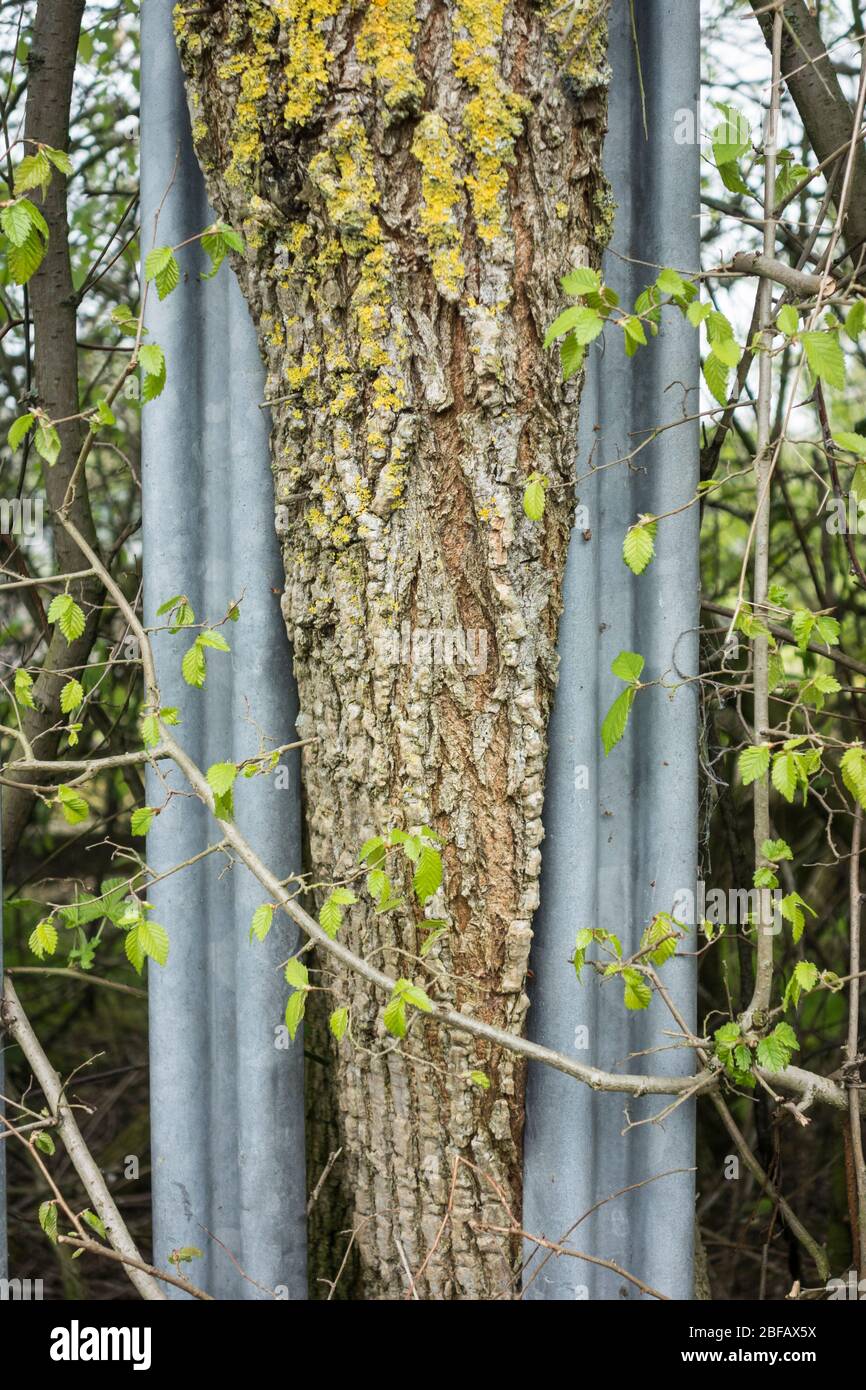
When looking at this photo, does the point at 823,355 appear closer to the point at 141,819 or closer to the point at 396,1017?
the point at 396,1017

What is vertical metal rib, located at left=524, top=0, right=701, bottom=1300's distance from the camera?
164 cm

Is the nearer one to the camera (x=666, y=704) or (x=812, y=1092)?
(x=812, y=1092)

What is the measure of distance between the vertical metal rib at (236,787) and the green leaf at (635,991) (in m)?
0.56

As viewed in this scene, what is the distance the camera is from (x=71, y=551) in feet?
7.10

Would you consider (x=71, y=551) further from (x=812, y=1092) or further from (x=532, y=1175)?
(x=812, y=1092)

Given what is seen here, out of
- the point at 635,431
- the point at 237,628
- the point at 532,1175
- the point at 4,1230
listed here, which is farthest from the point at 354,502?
the point at 4,1230

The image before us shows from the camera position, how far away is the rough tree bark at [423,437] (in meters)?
1.41

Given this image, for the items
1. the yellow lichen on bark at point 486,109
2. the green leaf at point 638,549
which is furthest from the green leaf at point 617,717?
the yellow lichen on bark at point 486,109

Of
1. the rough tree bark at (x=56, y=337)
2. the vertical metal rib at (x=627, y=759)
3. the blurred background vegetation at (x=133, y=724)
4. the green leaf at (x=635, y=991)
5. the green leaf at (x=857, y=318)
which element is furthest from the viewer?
the blurred background vegetation at (x=133, y=724)

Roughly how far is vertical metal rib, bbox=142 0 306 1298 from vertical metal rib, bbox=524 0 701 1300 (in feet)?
1.39

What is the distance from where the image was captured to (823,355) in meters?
1.30

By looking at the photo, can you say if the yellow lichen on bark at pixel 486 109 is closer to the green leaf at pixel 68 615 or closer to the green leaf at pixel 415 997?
the green leaf at pixel 68 615

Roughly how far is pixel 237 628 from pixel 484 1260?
1.04m

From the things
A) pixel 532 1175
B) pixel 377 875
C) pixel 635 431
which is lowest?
pixel 532 1175
